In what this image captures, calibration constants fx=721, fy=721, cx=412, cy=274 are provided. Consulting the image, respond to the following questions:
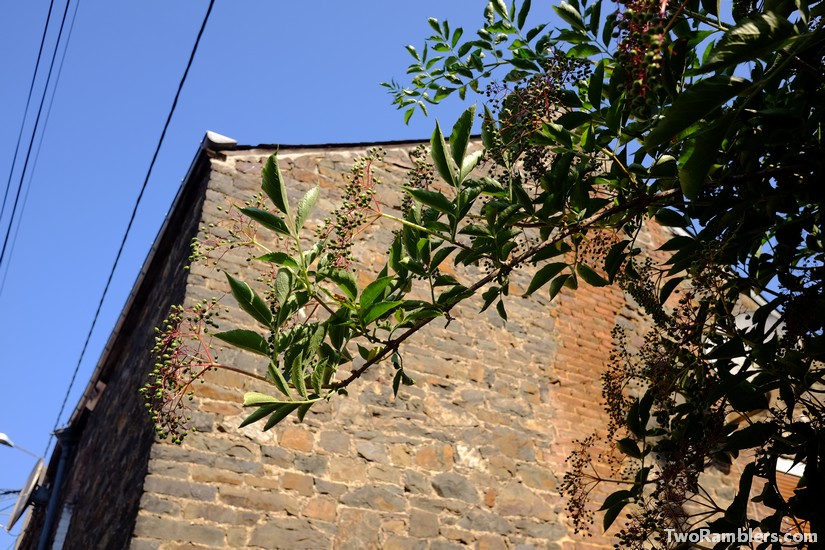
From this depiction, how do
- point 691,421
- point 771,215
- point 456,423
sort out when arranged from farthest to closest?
point 456,423 → point 691,421 → point 771,215

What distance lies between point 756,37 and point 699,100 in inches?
5.2

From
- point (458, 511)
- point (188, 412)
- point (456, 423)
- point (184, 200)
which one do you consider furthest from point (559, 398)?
point (184, 200)

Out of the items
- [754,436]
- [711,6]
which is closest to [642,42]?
[711,6]

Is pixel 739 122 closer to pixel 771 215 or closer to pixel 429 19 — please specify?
pixel 771 215

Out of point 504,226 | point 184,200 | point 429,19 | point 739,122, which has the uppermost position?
point 184,200

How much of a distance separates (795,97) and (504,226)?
2.78ft

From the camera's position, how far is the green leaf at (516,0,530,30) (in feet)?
8.61

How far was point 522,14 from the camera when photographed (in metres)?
2.66

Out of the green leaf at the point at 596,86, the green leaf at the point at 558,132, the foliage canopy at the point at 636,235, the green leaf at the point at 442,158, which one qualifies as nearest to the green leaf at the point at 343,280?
the foliage canopy at the point at 636,235

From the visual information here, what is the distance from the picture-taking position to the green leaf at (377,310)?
1854 mm

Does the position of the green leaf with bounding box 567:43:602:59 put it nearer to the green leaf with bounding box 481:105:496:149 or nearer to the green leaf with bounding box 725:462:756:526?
the green leaf with bounding box 481:105:496:149

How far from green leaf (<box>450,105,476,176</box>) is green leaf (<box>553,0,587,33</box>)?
0.77 meters

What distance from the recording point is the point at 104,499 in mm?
5148

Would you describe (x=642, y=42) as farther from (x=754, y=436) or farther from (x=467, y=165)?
(x=754, y=436)
